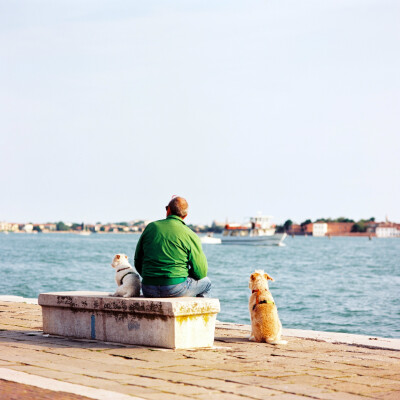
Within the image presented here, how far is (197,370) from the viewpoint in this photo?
6148 millimetres

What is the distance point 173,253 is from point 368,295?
25.9 m

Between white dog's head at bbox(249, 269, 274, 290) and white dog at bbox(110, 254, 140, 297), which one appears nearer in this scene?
white dog at bbox(110, 254, 140, 297)

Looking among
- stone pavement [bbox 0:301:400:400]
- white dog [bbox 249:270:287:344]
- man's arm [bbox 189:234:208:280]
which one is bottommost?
stone pavement [bbox 0:301:400:400]

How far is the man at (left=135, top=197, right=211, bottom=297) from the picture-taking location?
7516 millimetres

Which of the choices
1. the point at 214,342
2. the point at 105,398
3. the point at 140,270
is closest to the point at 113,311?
the point at 140,270

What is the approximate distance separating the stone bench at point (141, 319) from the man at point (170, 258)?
22cm

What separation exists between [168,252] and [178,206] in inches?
20.5

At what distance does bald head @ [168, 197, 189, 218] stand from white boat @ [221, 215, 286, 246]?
10530 centimetres

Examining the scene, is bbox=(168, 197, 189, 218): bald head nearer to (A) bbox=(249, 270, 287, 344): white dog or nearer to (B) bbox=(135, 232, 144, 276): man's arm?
(B) bbox=(135, 232, 144, 276): man's arm

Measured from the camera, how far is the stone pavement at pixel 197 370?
525 cm

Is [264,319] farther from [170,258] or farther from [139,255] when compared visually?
[139,255]

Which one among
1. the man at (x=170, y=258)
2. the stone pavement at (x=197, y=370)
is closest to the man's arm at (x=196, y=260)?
the man at (x=170, y=258)

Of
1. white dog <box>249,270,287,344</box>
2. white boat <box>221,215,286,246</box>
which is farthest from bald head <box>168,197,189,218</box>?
white boat <box>221,215,286,246</box>

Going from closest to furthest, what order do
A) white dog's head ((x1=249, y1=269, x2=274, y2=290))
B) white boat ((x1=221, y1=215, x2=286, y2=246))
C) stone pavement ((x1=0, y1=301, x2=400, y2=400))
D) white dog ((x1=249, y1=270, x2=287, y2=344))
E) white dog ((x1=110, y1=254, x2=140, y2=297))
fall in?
stone pavement ((x1=0, y1=301, x2=400, y2=400)) → white dog ((x1=110, y1=254, x2=140, y2=297)) → white dog ((x1=249, y1=270, x2=287, y2=344)) → white dog's head ((x1=249, y1=269, x2=274, y2=290)) → white boat ((x1=221, y1=215, x2=286, y2=246))
